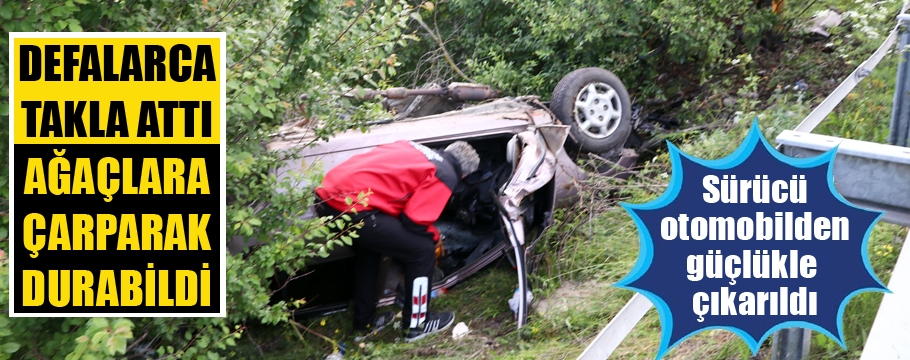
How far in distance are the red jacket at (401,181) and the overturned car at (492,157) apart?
0.26 m

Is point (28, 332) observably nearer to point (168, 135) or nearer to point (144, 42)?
point (168, 135)

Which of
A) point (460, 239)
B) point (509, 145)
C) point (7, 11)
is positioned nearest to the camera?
point (7, 11)

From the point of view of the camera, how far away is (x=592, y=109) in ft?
22.5

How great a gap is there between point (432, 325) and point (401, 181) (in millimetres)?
1073

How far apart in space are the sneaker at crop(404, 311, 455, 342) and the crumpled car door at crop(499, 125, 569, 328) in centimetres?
55

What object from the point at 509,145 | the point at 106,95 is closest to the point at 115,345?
the point at 106,95

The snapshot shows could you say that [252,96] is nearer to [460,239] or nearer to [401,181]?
[401,181]

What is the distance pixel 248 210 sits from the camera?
3992 millimetres

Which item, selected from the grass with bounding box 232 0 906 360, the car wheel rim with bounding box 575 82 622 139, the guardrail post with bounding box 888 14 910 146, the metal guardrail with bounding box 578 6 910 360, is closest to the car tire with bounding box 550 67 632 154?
the car wheel rim with bounding box 575 82 622 139

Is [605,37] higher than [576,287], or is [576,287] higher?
[605,37]

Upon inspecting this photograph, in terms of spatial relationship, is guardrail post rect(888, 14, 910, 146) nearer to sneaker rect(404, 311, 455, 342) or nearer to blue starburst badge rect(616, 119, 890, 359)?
blue starburst badge rect(616, 119, 890, 359)

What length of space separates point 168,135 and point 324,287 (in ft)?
10.2

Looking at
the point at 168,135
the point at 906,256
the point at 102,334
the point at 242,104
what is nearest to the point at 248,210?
the point at 242,104

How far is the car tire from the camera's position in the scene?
6.69 meters
